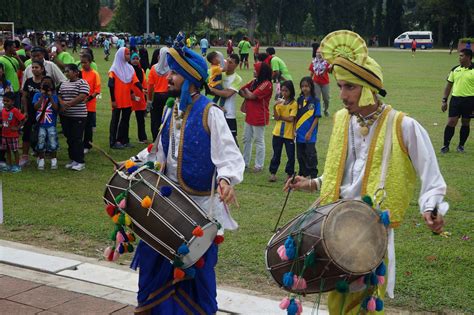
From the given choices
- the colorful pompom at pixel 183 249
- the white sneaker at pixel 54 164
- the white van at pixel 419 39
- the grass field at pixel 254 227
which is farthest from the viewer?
the white van at pixel 419 39

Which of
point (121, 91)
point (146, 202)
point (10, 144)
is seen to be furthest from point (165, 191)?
point (121, 91)

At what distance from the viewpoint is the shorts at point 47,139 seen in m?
10.4

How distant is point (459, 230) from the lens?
7.52m

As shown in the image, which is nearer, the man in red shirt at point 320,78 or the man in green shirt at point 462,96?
the man in green shirt at point 462,96

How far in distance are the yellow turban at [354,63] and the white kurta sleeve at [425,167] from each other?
0.87 feet

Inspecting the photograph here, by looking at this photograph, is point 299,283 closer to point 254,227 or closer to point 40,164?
point 254,227

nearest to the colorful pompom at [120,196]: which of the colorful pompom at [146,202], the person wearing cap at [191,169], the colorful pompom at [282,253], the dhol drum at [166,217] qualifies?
the dhol drum at [166,217]

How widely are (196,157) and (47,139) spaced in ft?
21.7

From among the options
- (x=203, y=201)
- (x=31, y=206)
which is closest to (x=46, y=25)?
(x=31, y=206)

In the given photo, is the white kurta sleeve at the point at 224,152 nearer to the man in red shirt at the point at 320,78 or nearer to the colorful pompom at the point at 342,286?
the colorful pompom at the point at 342,286

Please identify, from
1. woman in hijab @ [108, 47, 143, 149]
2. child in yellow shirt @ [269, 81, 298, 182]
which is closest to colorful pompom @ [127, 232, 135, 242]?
child in yellow shirt @ [269, 81, 298, 182]

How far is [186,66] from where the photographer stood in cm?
459

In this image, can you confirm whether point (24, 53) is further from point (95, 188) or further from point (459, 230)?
point (459, 230)

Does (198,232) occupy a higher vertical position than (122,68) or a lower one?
lower
